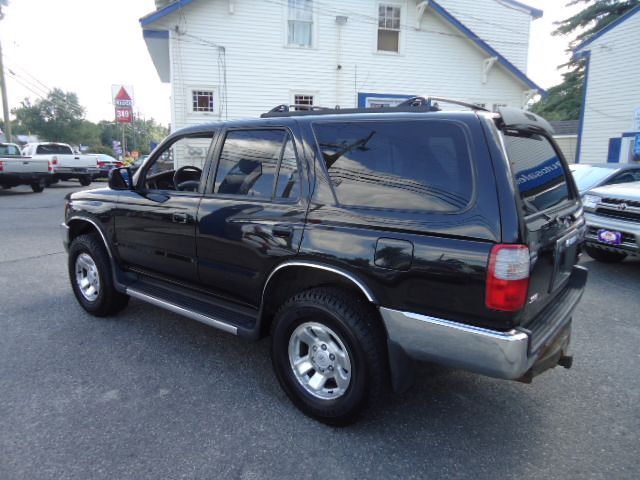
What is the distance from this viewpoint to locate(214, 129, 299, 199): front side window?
2852 millimetres

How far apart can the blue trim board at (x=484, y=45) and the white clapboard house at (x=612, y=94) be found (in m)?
1.70

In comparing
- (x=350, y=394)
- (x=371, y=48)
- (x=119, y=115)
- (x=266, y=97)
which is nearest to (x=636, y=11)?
(x=371, y=48)

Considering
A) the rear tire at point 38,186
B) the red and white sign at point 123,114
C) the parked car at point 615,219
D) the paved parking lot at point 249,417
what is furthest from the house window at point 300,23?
the paved parking lot at point 249,417

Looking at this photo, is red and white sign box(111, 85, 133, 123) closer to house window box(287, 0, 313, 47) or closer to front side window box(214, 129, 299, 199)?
house window box(287, 0, 313, 47)

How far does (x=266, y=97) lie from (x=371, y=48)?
4.05 meters

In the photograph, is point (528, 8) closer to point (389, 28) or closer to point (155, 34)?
point (389, 28)

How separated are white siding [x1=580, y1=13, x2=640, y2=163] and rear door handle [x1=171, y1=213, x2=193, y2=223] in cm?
1648

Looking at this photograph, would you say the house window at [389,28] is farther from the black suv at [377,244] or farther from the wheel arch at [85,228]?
the black suv at [377,244]

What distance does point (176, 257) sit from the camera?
345cm

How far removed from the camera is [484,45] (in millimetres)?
15734

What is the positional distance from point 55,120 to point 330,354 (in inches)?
3333

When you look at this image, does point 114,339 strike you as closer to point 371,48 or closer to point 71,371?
point 71,371

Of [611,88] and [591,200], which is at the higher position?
[611,88]

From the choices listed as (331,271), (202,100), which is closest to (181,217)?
(331,271)
